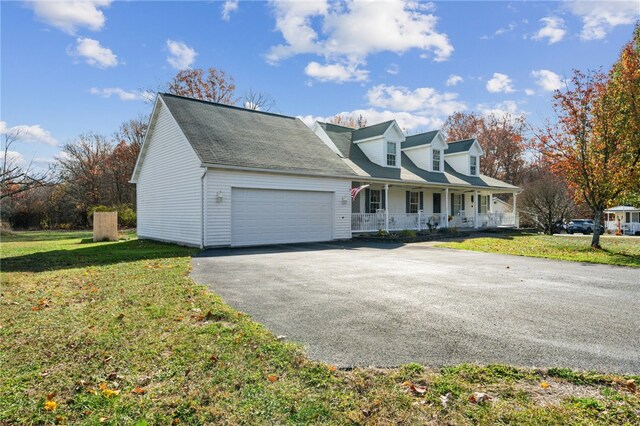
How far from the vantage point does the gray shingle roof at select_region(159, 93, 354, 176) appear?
1482 cm

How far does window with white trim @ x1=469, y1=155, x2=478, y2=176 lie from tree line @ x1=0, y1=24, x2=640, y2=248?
3.37 meters

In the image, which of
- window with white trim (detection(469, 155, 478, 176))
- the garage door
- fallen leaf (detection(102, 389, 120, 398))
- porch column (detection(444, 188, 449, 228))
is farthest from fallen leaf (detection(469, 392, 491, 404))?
window with white trim (detection(469, 155, 478, 176))

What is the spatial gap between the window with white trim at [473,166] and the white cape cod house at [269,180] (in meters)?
3.11

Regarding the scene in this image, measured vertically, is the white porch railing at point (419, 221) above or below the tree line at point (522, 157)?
below

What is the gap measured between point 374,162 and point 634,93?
1227cm

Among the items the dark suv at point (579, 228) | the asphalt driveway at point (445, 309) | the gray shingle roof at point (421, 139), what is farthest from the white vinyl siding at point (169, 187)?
the dark suv at point (579, 228)

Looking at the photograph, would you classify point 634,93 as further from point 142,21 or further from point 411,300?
point 142,21

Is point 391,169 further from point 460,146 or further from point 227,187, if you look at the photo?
point 227,187

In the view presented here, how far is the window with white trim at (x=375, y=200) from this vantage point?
69.6 feet

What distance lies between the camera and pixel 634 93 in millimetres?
13133

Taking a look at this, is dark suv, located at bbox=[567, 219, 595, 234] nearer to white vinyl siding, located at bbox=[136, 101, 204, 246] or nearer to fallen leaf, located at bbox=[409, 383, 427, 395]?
white vinyl siding, located at bbox=[136, 101, 204, 246]

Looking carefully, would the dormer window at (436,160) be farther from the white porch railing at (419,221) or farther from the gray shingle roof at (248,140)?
the gray shingle roof at (248,140)

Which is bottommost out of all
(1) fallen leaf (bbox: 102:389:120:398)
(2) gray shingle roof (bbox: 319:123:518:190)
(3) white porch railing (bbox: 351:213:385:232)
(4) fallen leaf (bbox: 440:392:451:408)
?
(1) fallen leaf (bbox: 102:389:120:398)

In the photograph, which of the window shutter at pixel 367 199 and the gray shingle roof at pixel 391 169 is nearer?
the gray shingle roof at pixel 391 169
